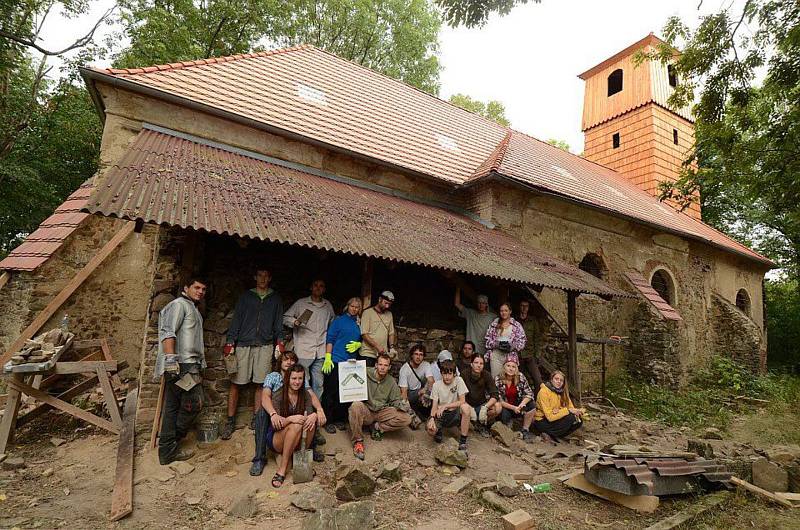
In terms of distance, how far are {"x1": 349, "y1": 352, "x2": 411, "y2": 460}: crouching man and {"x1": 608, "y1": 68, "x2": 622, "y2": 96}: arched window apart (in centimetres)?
1807

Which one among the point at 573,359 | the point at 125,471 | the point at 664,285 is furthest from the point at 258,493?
the point at 664,285

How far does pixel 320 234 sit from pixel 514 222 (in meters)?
5.36

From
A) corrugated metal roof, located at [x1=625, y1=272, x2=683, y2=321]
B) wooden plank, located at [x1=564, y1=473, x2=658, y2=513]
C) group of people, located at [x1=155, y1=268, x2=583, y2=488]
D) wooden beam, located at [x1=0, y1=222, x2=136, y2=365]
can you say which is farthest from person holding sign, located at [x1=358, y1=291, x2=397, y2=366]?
corrugated metal roof, located at [x1=625, y1=272, x2=683, y2=321]

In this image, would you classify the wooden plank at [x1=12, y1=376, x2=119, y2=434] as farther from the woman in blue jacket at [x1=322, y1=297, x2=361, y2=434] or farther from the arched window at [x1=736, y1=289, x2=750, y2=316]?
the arched window at [x1=736, y1=289, x2=750, y2=316]

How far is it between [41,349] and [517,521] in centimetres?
546

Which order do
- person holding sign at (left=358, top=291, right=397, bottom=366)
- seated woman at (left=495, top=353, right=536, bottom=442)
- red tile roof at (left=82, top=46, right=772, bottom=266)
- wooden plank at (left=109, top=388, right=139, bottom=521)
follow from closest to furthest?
wooden plank at (left=109, top=388, right=139, bottom=521)
person holding sign at (left=358, top=291, right=397, bottom=366)
seated woman at (left=495, top=353, right=536, bottom=442)
red tile roof at (left=82, top=46, right=772, bottom=266)

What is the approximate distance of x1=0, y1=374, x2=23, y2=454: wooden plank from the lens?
179 inches

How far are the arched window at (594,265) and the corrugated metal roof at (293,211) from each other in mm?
2835

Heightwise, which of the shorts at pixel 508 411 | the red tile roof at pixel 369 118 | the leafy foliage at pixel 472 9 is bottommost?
the shorts at pixel 508 411

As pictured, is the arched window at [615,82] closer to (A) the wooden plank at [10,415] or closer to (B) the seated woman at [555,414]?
A: (B) the seated woman at [555,414]

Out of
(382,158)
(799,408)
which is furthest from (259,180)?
(799,408)

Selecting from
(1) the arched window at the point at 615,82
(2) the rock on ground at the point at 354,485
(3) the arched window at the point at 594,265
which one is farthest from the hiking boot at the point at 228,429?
(1) the arched window at the point at 615,82

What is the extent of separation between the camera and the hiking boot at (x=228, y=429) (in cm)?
467

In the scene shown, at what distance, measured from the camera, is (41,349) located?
490cm
